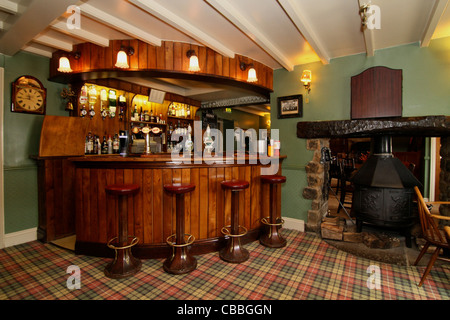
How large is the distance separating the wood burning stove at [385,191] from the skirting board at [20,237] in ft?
16.2

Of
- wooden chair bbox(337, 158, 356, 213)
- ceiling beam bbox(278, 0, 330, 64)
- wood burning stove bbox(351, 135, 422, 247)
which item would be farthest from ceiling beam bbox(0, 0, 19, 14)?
wooden chair bbox(337, 158, 356, 213)

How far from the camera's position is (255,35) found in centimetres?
271

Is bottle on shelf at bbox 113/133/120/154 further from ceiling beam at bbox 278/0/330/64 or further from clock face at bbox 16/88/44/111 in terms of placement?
ceiling beam at bbox 278/0/330/64

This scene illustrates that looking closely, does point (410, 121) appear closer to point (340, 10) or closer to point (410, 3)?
point (410, 3)

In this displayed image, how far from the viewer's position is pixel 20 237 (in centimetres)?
325

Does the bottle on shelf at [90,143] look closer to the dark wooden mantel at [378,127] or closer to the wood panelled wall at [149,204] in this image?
the wood panelled wall at [149,204]

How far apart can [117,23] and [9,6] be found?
97cm

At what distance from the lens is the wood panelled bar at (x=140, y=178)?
275 centimetres

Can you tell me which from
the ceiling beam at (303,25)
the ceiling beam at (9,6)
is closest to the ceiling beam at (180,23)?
the ceiling beam at (303,25)

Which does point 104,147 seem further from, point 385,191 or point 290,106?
point 385,191

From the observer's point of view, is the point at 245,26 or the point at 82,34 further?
the point at 82,34

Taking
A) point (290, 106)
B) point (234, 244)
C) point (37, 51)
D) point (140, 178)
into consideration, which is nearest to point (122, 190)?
point (140, 178)

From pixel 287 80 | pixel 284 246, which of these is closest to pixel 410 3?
pixel 287 80

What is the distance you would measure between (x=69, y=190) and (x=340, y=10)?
4.36 m
